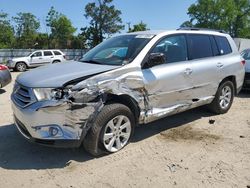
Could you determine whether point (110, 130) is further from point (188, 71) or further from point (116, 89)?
point (188, 71)

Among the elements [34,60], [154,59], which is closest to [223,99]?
[154,59]

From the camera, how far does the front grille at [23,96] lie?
4270 millimetres

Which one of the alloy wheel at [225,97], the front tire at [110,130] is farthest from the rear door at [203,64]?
the front tire at [110,130]

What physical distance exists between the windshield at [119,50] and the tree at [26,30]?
4815 centimetres

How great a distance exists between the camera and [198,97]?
19.9 ft

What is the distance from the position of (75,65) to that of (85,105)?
1033 mm

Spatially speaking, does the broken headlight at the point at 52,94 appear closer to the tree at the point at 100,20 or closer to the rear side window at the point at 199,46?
the rear side window at the point at 199,46

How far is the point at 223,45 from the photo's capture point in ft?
22.7

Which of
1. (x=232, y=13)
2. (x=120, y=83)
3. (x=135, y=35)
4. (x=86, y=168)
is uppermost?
(x=232, y=13)

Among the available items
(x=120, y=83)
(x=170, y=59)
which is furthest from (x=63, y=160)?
(x=170, y=59)

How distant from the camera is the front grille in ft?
14.0

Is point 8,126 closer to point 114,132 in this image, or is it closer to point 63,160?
point 63,160

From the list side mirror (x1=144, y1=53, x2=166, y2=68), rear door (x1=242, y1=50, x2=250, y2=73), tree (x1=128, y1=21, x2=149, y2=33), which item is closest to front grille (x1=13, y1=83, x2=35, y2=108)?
side mirror (x1=144, y1=53, x2=166, y2=68)

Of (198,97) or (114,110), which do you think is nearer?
(114,110)
